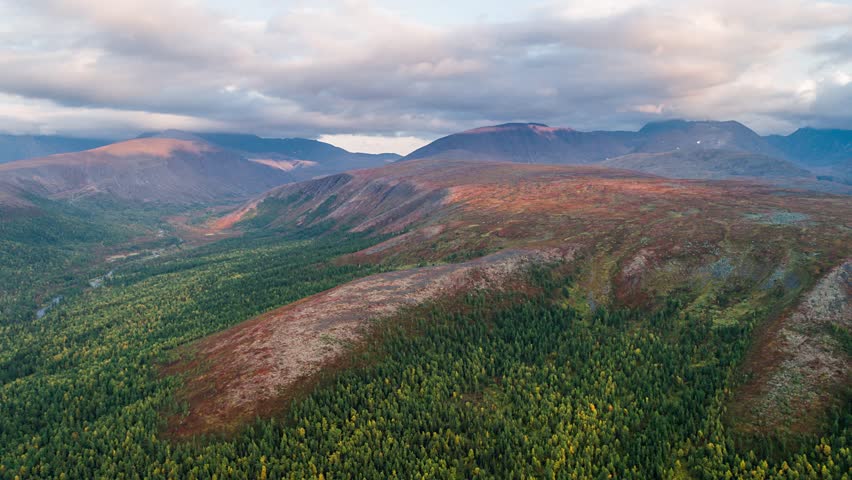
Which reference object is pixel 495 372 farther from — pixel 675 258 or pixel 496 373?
pixel 675 258

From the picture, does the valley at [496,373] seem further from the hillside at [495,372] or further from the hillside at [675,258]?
the hillside at [675,258]

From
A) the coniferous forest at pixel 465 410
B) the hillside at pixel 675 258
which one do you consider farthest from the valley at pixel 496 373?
the hillside at pixel 675 258

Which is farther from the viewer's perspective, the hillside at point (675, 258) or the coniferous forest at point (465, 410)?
the hillside at point (675, 258)

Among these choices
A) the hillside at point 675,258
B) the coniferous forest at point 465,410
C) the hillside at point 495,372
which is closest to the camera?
the coniferous forest at point 465,410

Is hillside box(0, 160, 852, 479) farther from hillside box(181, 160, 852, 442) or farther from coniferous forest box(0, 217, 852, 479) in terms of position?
hillside box(181, 160, 852, 442)

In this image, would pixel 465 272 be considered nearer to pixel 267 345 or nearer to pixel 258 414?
pixel 267 345

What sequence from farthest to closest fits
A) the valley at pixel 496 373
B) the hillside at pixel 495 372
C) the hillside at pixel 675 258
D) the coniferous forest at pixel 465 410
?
the hillside at pixel 675 258, the hillside at pixel 495 372, the valley at pixel 496 373, the coniferous forest at pixel 465 410

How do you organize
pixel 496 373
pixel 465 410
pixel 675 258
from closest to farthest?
pixel 465 410 < pixel 496 373 < pixel 675 258

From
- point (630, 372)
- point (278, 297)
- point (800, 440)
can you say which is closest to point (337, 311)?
point (278, 297)

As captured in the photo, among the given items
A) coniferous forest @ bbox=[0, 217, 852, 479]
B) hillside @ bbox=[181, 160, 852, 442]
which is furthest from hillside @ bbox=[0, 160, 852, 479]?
hillside @ bbox=[181, 160, 852, 442]

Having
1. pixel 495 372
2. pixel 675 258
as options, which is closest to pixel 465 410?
pixel 495 372

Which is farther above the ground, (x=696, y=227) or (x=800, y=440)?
(x=696, y=227)
